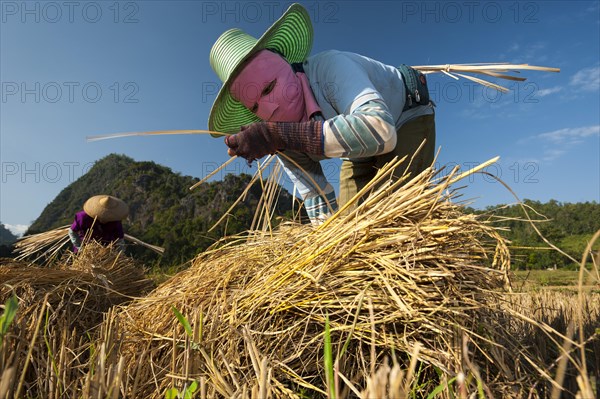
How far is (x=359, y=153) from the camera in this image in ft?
4.03

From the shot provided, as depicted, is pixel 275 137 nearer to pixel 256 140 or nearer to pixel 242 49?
pixel 256 140

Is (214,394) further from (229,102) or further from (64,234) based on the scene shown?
(64,234)

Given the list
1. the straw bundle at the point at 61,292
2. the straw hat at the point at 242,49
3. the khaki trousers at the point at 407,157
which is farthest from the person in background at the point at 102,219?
the khaki trousers at the point at 407,157

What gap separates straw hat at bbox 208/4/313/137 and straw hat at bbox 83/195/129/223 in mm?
3618

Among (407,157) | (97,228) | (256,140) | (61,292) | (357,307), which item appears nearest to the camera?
(357,307)

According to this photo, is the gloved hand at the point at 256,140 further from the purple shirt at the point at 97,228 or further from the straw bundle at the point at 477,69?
the purple shirt at the point at 97,228

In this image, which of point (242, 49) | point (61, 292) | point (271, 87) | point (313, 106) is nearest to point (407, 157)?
point (313, 106)

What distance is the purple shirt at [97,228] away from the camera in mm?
4332

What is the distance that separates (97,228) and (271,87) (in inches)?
162

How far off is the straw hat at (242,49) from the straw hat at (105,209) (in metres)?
3.62

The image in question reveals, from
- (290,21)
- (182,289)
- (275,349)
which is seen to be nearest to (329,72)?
(290,21)

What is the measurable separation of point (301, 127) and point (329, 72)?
0.38 m

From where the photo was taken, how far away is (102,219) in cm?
466

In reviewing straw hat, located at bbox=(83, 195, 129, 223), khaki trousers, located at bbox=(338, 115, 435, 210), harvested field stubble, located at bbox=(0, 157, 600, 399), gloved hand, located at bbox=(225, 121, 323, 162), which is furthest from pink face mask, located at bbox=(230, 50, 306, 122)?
straw hat, located at bbox=(83, 195, 129, 223)
